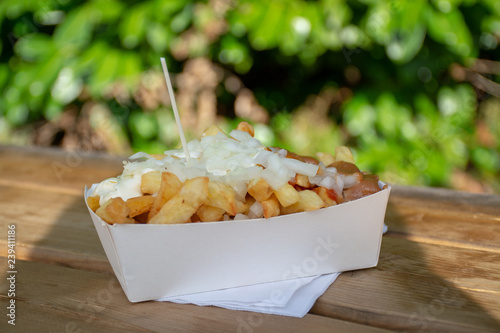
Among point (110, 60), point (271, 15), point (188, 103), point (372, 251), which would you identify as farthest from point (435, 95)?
point (372, 251)

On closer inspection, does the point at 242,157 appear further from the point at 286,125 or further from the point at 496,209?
the point at 286,125

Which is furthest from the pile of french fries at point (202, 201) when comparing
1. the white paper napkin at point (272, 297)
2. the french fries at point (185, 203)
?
the white paper napkin at point (272, 297)

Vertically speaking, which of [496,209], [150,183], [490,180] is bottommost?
[490,180]

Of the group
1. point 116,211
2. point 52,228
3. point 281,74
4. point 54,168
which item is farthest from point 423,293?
point 281,74

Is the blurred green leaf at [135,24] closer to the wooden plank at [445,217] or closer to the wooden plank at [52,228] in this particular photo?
the wooden plank at [52,228]

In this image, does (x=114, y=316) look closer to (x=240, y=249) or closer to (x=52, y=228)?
(x=240, y=249)

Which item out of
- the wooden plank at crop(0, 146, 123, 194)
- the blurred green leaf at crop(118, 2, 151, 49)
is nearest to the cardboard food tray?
the wooden plank at crop(0, 146, 123, 194)

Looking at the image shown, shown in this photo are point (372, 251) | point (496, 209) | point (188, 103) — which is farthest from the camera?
→ point (188, 103)
